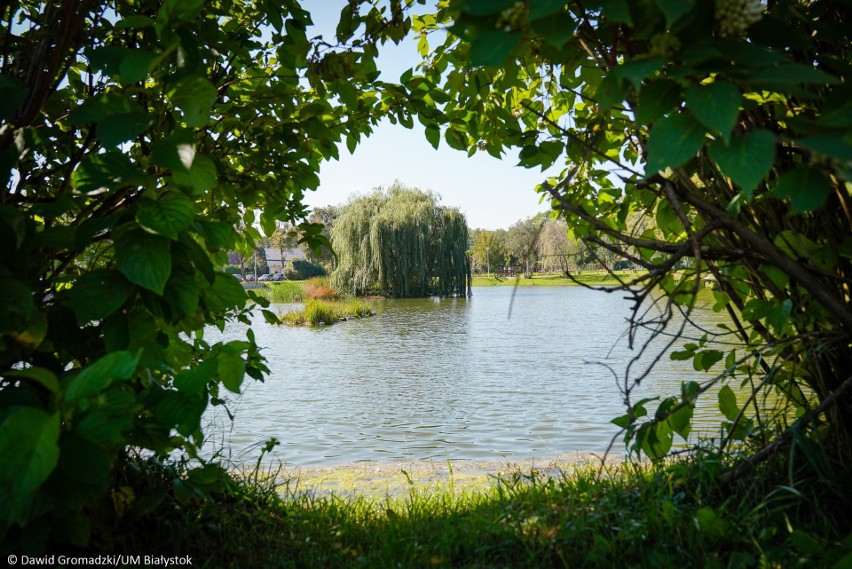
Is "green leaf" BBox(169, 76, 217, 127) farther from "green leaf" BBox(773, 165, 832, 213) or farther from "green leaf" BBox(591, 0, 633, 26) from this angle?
"green leaf" BBox(773, 165, 832, 213)

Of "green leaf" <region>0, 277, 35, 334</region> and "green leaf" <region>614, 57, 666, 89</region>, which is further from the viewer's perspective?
"green leaf" <region>0, 277, 35, 334</region>

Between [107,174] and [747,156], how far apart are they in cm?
108

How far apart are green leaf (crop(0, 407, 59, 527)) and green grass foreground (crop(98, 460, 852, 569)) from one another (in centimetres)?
92

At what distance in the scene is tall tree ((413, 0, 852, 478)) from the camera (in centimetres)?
84

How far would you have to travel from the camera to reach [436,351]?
1266cm

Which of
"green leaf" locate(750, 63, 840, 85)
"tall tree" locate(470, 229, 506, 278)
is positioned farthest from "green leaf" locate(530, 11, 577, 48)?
"tall tree" locate(470, 229, 506, 278)

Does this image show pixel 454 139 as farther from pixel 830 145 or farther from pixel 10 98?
pixel 830 145

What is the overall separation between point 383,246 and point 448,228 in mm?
3080

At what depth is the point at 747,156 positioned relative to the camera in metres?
0.83

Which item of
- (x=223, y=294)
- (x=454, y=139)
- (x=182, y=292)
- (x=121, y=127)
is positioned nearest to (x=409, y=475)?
(x=454, y=139)

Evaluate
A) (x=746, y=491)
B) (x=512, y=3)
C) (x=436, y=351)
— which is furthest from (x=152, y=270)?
(x=436, y=351)

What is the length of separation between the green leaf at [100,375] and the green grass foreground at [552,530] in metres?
0.95

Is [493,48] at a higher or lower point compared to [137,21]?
lower

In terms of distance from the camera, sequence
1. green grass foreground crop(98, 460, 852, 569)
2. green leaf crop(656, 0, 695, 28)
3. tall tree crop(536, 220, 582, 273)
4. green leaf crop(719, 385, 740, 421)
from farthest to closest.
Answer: green leaf crop(719, 385, 740, 421), tall tree crop(536, 220, 582, 273), green grass foreground crop(98, 460, 852, 569), green leaf crop(656, 0, 695, 28)
